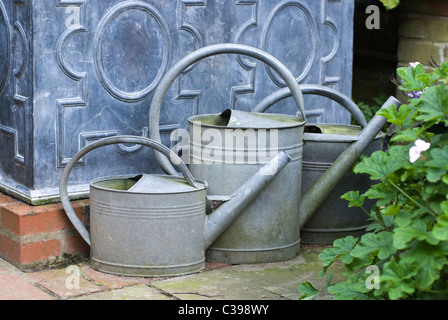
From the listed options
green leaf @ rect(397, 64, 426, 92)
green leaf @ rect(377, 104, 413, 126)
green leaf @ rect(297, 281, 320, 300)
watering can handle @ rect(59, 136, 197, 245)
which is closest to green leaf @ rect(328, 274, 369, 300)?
green leaf @ rect(297, 281, 320, 300)

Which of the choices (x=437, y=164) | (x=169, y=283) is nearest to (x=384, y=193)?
(x=437, y=164)

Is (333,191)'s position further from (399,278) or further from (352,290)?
(399,278)

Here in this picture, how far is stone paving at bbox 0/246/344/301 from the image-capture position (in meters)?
2.93

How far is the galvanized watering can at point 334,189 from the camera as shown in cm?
357

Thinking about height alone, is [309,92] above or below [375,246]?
above

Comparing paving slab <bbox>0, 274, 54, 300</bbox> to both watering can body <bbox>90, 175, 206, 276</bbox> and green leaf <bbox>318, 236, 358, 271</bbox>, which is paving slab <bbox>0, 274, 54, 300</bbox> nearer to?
watering can body <bbox>90, 175, 206, 276</bbox>

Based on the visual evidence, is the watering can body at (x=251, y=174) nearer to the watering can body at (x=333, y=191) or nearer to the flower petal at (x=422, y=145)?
the watering can body at (x=333, y=191)

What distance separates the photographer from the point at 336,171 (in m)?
3.47

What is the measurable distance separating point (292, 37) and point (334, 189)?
0.92 m

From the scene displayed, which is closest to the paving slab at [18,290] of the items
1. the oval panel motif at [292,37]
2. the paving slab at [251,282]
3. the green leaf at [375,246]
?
the paving slab at [251,282]

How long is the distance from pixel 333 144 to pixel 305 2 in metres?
0.91

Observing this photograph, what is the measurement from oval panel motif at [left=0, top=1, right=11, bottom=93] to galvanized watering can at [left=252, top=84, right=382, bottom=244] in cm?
118
